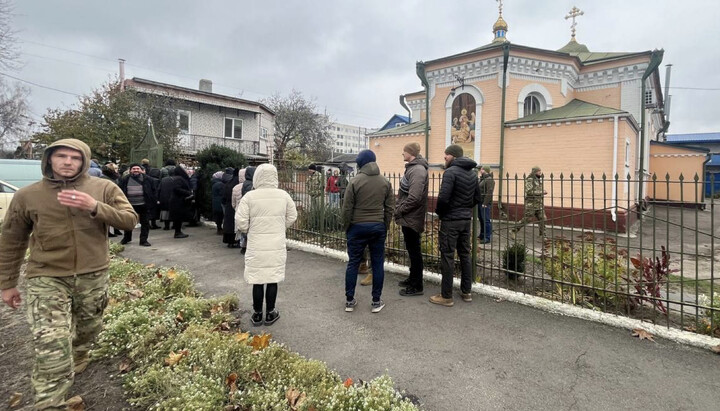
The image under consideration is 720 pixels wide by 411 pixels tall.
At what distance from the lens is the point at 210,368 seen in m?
2.64

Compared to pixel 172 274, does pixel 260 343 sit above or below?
below

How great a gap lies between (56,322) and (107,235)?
685 millimetres

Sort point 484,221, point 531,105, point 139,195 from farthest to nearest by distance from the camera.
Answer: point 531,105
point 139,195
point 484,221

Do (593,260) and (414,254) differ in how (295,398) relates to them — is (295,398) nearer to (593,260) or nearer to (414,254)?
(414,254)

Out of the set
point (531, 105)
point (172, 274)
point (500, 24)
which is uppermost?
point (500, 24)

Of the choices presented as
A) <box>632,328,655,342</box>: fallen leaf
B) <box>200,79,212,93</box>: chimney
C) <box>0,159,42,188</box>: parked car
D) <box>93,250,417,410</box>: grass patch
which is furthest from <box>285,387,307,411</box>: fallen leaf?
<box>200,79,212,93</box>: chimney

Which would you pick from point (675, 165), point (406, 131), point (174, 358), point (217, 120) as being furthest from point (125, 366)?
point (217, 120)

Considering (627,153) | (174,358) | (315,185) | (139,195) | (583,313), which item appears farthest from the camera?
(627,153)

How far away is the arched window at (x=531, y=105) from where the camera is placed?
13492 mm

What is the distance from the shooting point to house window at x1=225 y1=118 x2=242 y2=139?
85.9ft

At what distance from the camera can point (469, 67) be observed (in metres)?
13.3

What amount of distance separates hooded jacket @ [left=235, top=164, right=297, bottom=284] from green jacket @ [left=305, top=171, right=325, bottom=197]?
127 inches

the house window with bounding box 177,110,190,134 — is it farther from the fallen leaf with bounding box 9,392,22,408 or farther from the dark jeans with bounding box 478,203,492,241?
the fallen leaf with bounding box 9,392,22,408

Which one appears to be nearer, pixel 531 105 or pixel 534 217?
pixel 534 217
